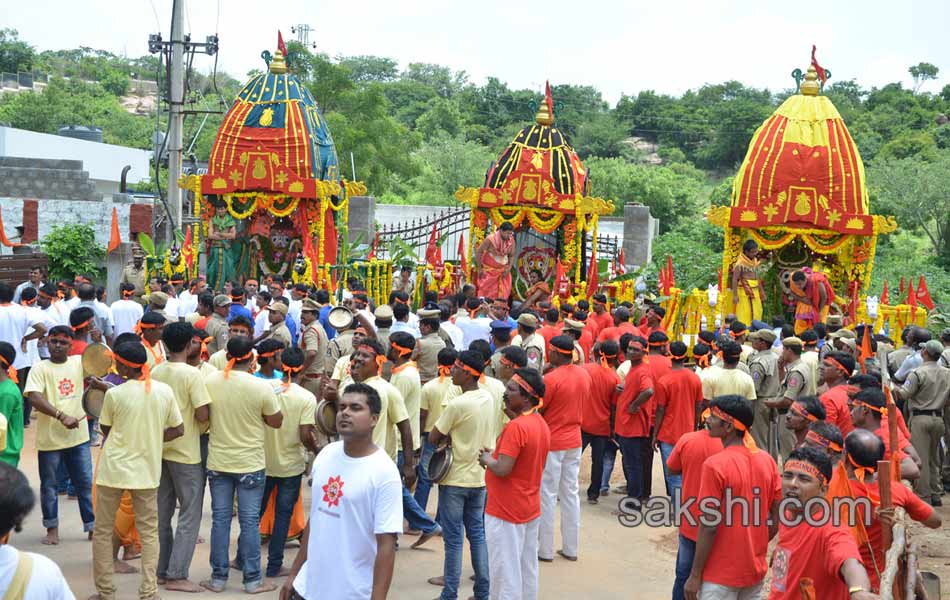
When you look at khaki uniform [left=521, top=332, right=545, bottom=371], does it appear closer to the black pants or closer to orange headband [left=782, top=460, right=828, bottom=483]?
the black pants

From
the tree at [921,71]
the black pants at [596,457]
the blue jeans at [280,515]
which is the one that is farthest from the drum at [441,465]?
the tree at [921,71]

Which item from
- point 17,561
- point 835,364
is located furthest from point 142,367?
point 835,364

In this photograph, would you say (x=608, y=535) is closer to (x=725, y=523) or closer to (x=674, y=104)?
(x=725, y=523)

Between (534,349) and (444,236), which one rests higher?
(444,236)

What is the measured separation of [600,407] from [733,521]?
4470 mm

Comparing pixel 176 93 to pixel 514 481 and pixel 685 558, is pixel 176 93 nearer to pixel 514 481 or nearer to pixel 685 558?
pixel 514 481

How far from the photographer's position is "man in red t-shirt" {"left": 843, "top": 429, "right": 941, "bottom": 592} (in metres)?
5.35

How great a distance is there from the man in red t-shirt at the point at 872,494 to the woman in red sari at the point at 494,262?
14.7m

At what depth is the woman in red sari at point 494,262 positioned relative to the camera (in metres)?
20.1

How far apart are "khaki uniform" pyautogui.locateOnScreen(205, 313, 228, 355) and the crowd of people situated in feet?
0.18

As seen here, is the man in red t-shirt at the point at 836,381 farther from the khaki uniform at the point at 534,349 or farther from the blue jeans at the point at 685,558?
the khaki uniform at the point at 534,349

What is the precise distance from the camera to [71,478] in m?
8.26

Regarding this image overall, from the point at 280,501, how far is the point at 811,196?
13173 mm

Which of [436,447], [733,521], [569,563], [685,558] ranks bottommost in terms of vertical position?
[569,563]
